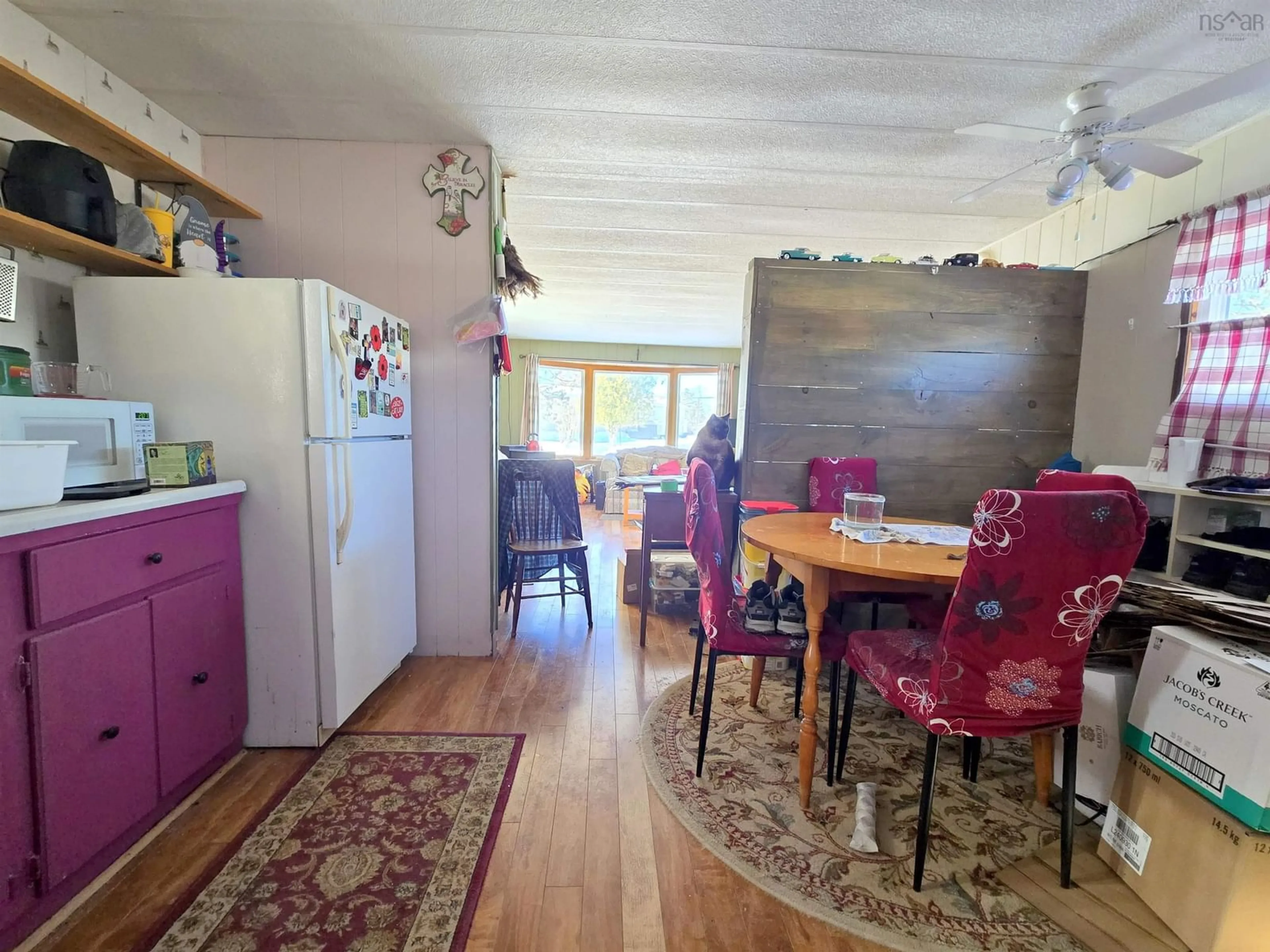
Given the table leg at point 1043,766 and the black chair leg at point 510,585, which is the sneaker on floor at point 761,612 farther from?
the black chair leg at point 510,585

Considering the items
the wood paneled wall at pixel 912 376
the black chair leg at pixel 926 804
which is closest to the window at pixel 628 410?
the wood paneled wall at pixel 912 376

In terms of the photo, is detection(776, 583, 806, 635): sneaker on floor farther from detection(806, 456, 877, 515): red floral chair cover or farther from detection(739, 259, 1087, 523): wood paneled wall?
detection(739, 259, 1087, 523): wood paneled wall

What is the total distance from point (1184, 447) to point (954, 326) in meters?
1.07

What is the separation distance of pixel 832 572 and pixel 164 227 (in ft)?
8.04

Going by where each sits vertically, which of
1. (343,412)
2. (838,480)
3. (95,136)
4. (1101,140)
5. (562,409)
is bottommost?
(838,480)

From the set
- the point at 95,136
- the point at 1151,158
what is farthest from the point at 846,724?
the point at 95,136

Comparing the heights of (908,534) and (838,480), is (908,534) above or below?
below

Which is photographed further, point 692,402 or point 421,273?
point 692,402

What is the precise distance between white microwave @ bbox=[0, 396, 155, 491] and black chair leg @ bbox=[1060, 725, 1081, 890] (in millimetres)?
2518

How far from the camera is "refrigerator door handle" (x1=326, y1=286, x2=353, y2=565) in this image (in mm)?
1682

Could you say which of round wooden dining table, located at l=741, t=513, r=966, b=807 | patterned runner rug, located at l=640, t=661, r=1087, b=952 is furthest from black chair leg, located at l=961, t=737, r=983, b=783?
round wooden dining table, located at l=741, t=513, r=966, b=807

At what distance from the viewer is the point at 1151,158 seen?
68.2 inches

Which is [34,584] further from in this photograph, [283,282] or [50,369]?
[283,282]

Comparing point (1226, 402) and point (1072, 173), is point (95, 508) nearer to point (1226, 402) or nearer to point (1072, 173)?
point (1072, 173)
